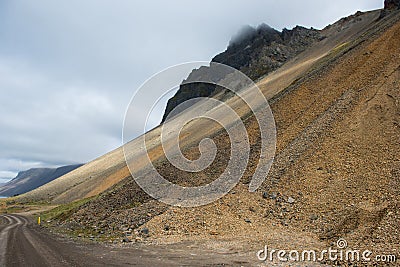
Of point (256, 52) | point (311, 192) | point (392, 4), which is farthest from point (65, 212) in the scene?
point (256, 52)

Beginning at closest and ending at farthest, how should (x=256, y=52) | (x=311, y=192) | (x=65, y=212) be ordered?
(x=311, y=192) → (x=65, y=212) → (x=256, y=52)

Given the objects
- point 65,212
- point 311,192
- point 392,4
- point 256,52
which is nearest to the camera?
point 311,192

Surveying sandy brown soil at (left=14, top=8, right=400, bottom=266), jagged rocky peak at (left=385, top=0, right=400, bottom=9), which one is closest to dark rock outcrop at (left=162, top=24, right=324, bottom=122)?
jagged rocky peak at (left=385, top=0, right=400, bottom=9)

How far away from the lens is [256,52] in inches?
4021

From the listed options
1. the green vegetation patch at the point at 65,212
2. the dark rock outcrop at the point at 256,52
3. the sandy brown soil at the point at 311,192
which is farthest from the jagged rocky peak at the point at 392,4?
the green vegetation patch at the point at 65,212

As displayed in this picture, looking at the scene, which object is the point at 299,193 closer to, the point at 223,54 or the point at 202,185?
the point at 202,185

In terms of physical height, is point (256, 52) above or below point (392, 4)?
above

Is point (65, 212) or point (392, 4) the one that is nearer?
point (65, 212)

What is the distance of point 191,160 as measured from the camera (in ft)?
75.3

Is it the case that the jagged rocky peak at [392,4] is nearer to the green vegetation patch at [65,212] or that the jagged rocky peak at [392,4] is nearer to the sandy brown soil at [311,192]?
the sandy brown soil at [311,192]

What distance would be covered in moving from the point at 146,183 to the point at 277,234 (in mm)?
10929

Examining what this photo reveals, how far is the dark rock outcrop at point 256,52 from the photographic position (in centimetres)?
8706

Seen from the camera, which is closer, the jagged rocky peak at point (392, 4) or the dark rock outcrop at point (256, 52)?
the jagged rocky peak at point (392, 4)

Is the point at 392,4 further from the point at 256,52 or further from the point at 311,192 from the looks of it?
the point at 256,52
